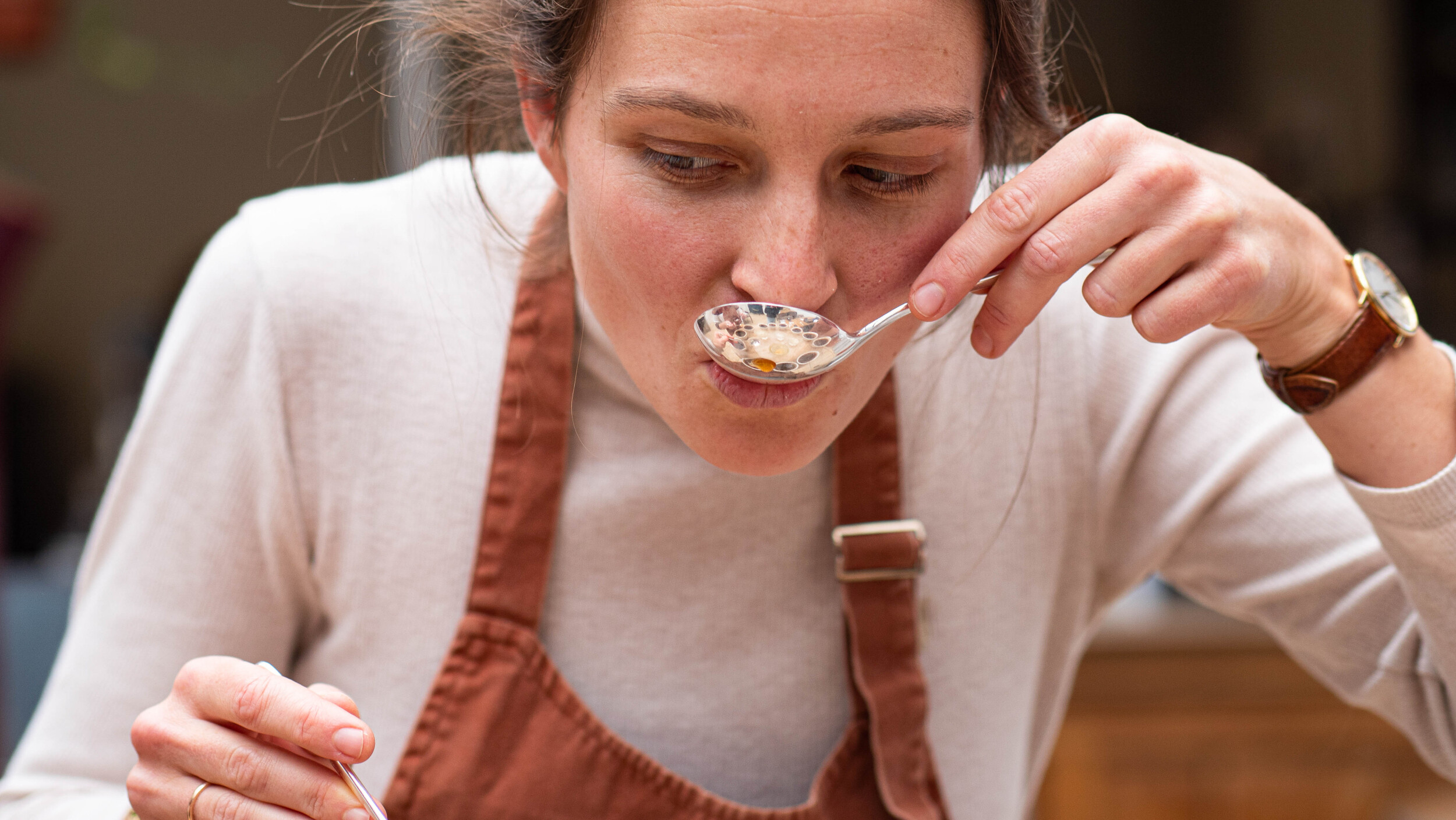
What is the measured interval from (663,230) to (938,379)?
0.42 m

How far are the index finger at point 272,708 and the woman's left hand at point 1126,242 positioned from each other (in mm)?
435

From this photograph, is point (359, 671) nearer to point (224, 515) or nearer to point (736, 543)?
point (224, 515)

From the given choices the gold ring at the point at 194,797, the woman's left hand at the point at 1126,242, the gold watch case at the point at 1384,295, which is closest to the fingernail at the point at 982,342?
the woman's left hand at the point at 1126,242

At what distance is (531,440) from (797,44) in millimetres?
457

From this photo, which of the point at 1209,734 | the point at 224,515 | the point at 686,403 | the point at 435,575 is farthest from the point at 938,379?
the point at 1209,734

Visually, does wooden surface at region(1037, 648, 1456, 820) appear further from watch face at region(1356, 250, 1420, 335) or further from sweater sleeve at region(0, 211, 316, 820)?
sweater sleeve at region(0, 211, 316, 820)

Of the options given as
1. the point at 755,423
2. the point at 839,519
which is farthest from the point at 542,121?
the point at 839,519

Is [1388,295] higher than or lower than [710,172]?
lower

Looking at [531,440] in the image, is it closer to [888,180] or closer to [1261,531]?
[888,180]

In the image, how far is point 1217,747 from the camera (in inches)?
88.5

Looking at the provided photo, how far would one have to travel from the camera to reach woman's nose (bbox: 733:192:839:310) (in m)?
0.75

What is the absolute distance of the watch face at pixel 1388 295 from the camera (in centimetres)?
95

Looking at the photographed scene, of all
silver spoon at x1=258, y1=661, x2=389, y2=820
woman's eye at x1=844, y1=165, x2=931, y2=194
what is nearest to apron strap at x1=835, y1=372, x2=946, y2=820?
woman's eye at x1=844, y1=165, x2=931, y2=194

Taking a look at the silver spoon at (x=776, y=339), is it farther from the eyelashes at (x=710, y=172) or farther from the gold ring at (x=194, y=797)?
the gold ring at (x=194, y=797)
